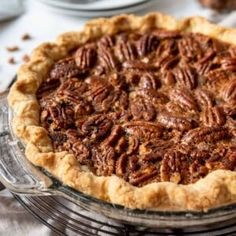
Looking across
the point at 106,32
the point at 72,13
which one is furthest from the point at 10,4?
the point at 106,32

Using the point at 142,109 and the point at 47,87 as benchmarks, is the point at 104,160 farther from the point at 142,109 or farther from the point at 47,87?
the point at 47,87

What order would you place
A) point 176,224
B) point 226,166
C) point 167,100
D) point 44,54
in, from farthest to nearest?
point 44,54
point 167,100
point 226,166
point 176,224

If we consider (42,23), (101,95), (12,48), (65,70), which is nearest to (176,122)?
(101,95)

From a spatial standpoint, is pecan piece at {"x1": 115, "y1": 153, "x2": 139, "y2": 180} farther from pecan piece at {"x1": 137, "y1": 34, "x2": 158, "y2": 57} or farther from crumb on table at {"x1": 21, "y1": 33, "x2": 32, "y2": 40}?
crumb on table at {"x1": 21, "y1": 33, "x2": 32, "y2": 40}

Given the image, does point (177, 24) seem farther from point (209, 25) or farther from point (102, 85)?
point (102, 85)

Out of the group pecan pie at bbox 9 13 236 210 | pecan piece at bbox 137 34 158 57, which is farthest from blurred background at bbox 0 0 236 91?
pecan piece at bbox 137 34 158 57

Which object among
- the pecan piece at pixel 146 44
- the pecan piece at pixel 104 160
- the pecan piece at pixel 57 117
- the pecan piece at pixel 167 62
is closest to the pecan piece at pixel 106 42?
the pecan piece at pixel 146 44
